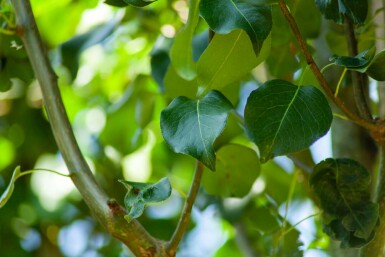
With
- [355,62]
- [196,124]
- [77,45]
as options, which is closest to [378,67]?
[355,62]

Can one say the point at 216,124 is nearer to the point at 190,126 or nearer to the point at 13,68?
the point at 190,126

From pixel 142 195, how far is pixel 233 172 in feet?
0.75

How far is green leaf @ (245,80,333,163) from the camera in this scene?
46cm

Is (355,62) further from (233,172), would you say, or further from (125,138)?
(125,138)

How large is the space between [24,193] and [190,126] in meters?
0.82

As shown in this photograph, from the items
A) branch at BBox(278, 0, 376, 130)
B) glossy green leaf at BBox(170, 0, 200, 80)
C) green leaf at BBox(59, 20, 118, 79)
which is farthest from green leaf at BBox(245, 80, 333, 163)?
green leaf at BBox(59, 20, 118, 79)

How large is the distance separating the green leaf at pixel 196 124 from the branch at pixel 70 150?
0.08m

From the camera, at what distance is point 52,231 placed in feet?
4.05

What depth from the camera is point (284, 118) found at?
47cm

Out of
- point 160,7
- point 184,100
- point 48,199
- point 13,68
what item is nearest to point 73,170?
point 184,100

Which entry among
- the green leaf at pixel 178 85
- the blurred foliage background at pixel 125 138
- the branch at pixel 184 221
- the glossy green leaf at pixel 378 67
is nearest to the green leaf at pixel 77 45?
the blurred foliage background at pixel 125 138

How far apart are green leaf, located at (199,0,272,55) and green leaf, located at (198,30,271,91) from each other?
0.17ft

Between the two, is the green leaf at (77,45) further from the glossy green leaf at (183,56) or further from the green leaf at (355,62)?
the green leaf at (355,62)

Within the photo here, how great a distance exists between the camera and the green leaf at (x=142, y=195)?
0.46 m
